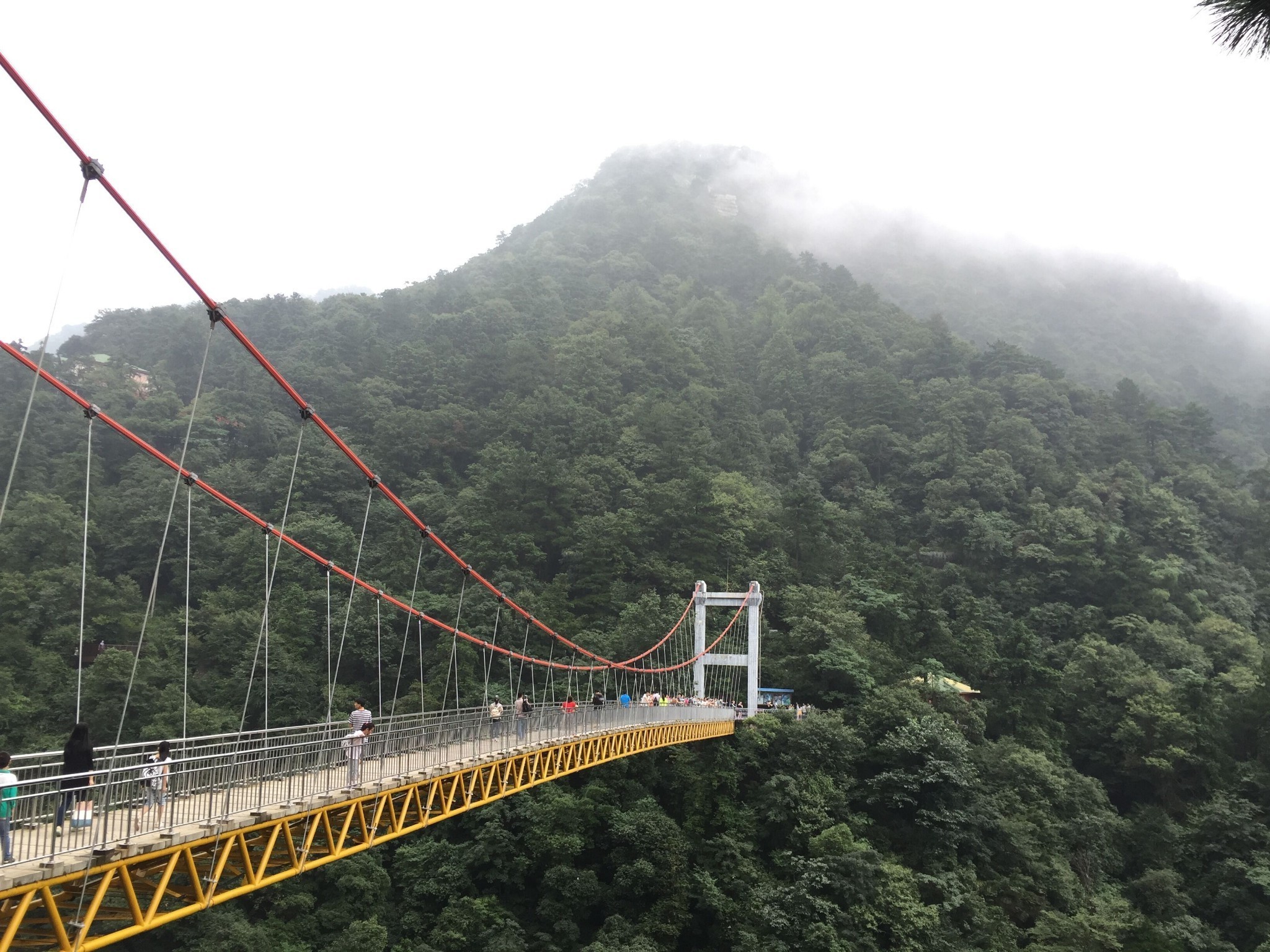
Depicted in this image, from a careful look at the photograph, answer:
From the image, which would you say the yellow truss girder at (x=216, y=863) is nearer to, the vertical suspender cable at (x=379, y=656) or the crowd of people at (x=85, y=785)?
the crowd of people at (x=85, y=785)

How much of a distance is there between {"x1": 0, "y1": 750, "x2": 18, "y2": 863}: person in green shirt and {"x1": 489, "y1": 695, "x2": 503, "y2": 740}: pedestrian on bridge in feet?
22.4

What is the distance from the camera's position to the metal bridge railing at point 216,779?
18.5 feet

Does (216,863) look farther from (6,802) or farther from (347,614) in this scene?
(347,614)

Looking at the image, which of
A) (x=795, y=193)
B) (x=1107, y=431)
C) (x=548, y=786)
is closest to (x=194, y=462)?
(x=548, y=786)

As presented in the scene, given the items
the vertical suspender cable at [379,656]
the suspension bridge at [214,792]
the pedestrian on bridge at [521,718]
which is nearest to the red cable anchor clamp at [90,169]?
the suspension bridge at [214,792]

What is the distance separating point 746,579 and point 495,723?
18.2 metres

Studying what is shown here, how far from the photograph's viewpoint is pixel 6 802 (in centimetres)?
531

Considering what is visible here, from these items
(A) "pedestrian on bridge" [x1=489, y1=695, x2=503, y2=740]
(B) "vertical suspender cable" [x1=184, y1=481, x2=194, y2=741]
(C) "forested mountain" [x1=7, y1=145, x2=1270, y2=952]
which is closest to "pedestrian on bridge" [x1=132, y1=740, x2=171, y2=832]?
(B) "vertical suspender cable" [x1=184, y1=481, x2=194, y2=741]

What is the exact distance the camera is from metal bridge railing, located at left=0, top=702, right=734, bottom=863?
565 cm

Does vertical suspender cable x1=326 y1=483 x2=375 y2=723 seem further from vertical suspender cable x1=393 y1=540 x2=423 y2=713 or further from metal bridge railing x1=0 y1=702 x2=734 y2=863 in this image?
vertical suspender cable x1=393 y1=540 x2=423 y2=713

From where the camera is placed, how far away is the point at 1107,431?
42.0 meters

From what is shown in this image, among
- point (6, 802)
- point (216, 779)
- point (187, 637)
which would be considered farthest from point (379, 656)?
point (6, 802)

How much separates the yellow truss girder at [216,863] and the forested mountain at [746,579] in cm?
679

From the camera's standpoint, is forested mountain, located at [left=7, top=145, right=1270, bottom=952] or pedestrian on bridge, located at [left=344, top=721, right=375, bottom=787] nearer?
pedestrian on bridge, located at [left=344, top=721, right=375, bottom=787]
